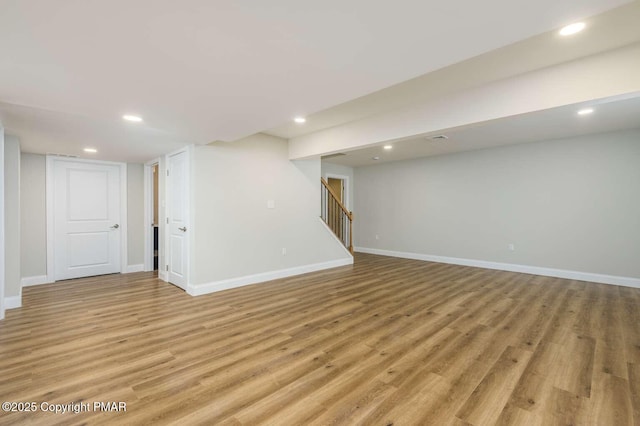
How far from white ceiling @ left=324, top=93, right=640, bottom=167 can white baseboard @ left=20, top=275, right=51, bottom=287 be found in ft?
19.2

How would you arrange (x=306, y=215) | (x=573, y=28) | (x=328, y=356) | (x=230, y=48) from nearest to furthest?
(x=230, y=48), (x=573, y=28), (x=328, y=356), (x=306, y=215)

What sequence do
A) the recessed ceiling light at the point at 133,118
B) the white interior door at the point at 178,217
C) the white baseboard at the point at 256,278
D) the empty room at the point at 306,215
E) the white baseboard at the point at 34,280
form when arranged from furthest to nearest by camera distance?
1. the white baseboard at the point at 34,280
2. the white interior door at the point at 178,217
3. the white baseboard at the point at 256,278
4. the recessed ceiling light at the point at 133,118
5. the empty room at the point at 306,215

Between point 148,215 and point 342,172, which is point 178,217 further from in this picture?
point 342,172

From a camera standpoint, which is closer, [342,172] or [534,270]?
[534,270]

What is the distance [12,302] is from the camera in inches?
138

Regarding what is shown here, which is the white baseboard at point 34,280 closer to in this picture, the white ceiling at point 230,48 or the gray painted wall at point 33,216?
the gray painted wall at point 33,216

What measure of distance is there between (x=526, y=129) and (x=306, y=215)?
395cm

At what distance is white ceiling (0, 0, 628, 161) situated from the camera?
138 cm

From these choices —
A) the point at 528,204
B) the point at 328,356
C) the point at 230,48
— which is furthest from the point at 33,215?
the point at 528,204

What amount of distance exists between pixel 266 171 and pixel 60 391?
144 inches

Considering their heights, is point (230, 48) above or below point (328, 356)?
above

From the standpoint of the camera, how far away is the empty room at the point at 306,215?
5.37 feet

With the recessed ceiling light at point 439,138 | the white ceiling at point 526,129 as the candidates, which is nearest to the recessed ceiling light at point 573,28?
the white ceiling at point 526,129

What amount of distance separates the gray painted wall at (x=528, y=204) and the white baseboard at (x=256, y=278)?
2442mm
